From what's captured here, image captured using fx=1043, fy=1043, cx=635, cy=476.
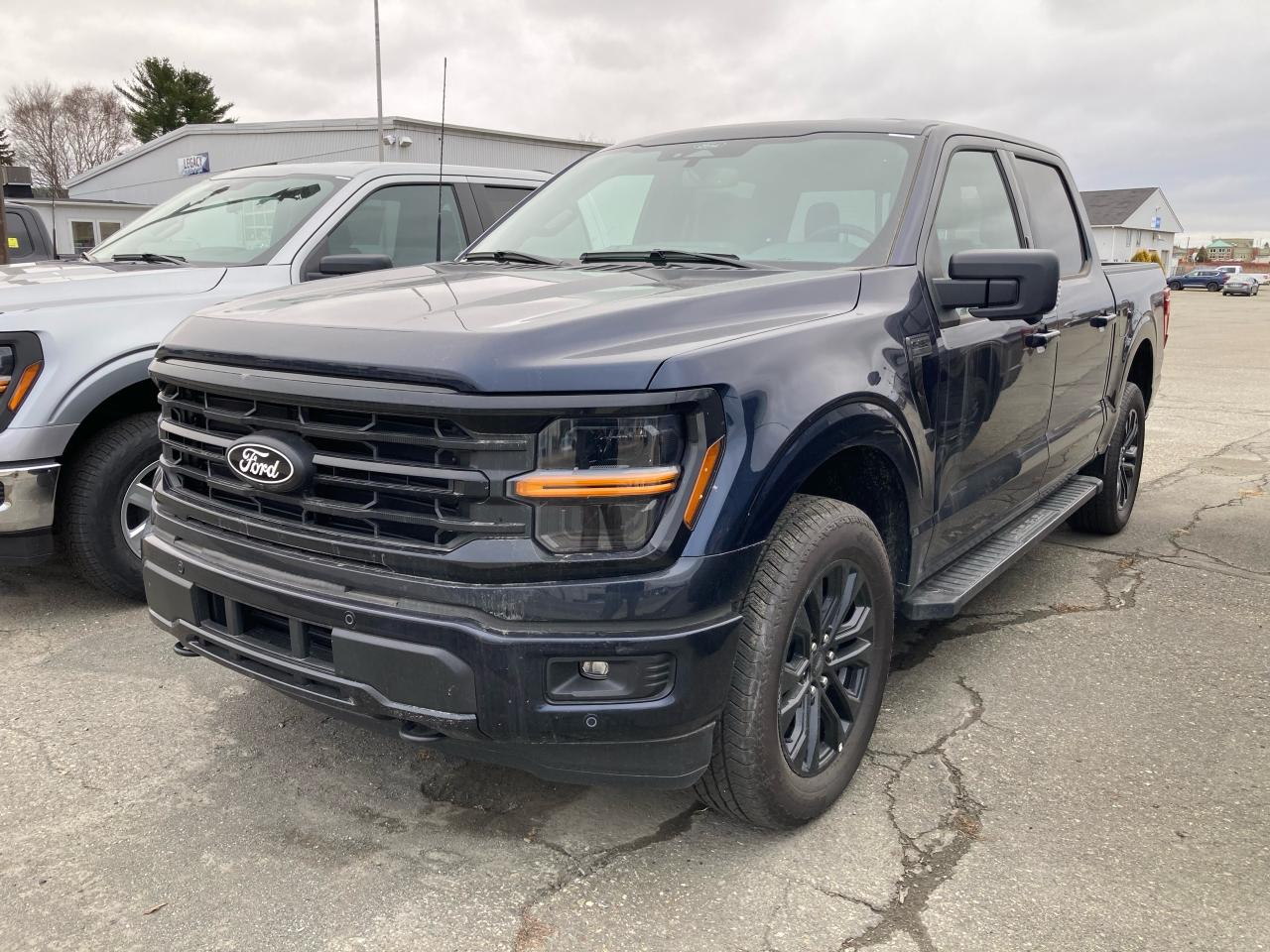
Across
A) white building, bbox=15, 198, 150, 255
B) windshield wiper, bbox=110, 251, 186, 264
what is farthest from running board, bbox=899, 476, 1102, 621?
white building, bbox=15, 198, 150, 255

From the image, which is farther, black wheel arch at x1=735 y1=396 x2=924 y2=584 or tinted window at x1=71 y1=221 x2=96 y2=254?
tinted window at x1=71 y1=221 x2=96 y2=254

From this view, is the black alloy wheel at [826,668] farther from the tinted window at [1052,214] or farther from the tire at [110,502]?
the tire at [110,502]

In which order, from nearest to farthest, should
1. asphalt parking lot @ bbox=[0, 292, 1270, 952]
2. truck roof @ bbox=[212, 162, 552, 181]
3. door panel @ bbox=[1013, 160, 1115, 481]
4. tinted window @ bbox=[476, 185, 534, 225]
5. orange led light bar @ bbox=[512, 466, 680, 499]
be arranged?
orange led light bar @ bbox=[512, 466, 680, 499] < asphalt parking lot @ bbox=[0, 292, 1270, 952] < door panel @ bbox=[1013, 160, 1115, 481] < truck roof @ bbox=[212, 162, 552, 181] < tinted window @ bbox=[476, 185, 534, 225]

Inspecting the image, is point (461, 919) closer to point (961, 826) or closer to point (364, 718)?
point (364, 718)

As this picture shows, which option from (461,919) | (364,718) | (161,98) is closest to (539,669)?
(364,718)

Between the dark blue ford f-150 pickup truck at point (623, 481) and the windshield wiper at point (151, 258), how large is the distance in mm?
2148

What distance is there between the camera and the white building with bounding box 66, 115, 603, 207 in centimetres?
2497

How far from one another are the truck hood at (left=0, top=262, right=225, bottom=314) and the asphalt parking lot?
4.25ft

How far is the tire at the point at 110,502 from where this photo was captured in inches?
159

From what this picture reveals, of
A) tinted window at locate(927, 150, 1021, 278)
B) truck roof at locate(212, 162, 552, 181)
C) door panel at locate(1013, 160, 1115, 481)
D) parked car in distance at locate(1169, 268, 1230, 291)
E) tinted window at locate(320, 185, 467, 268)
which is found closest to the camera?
tinted window at locate(927, 150, 1021, 278)

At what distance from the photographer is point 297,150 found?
3005 cm

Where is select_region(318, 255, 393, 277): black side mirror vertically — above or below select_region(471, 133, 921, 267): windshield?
below

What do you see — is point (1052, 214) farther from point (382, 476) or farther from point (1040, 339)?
point (382, 476)

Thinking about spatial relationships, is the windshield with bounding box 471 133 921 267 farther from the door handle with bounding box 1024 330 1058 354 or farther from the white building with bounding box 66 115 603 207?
the white building with bounding box 66 115 603 207
